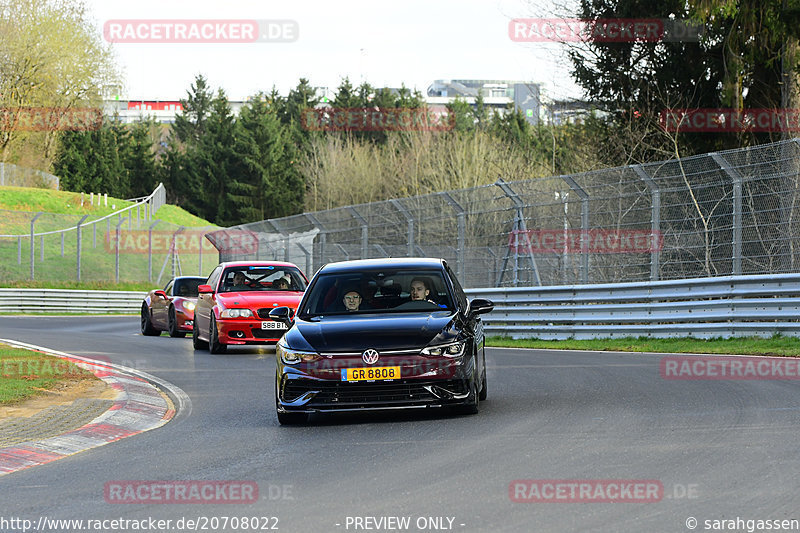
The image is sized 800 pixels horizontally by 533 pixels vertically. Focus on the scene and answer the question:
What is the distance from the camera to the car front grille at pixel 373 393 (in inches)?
385

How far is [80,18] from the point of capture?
7281cm

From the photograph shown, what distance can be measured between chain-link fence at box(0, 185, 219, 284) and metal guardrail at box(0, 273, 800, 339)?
27.9 metres

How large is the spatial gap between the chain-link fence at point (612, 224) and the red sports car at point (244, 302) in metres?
5.16

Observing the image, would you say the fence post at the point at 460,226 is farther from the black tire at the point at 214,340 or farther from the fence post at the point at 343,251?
the black tire at the point at 214,340

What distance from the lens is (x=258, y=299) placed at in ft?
62.8

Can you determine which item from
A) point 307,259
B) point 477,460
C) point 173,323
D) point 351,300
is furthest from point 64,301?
point 477,460

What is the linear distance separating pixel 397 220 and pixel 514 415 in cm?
1705

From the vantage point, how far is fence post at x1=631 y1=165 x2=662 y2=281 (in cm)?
1923

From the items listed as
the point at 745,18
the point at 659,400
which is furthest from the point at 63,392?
the point at 745,18

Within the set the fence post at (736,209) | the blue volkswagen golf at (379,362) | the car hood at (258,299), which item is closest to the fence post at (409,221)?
the car hood at (258,299)

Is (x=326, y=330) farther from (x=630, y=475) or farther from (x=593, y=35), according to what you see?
(x=593, y=35)

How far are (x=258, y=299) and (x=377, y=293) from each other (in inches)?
325

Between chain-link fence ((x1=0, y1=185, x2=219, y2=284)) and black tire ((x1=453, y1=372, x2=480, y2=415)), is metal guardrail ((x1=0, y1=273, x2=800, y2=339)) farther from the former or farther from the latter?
chain-link fence ((x1=0, y1=185, x2=219, y2=284))

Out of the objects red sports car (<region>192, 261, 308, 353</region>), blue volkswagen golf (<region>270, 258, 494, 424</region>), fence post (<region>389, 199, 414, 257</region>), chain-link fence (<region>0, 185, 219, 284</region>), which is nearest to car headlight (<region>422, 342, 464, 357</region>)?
blue volkswagen golf (<region>270, 258, 494, 424</region>)
